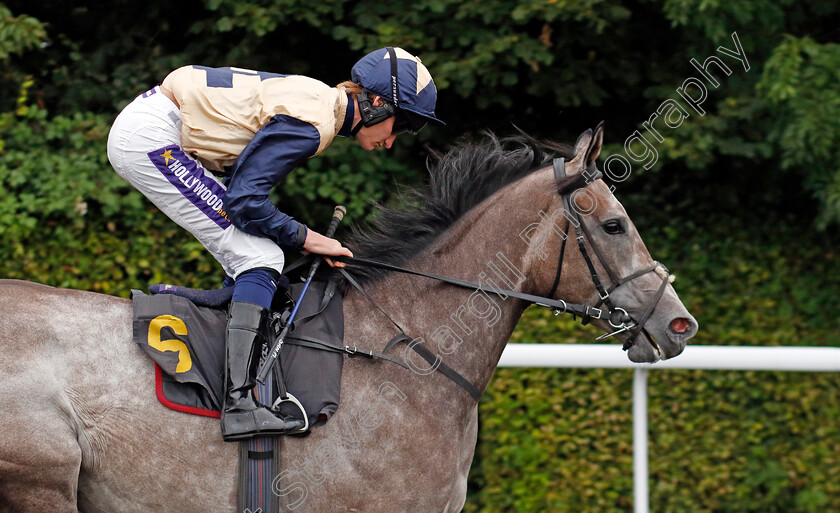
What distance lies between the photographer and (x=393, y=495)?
3004mm

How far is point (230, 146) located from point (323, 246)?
1.64ft

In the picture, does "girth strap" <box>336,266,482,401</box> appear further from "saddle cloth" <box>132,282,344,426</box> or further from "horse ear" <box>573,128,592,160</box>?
"horse ear" <box>573,128,592,160</box>

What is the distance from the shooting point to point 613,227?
10.5 feet

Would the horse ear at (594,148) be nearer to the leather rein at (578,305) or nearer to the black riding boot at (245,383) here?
the leather rein at (578,305)

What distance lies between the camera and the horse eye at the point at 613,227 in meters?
3.19

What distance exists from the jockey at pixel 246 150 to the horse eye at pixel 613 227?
2.63ft

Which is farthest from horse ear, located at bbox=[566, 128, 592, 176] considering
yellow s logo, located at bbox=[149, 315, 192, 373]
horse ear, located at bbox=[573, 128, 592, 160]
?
yellow s logo, located at bbox=[149, 315, 192, 373]

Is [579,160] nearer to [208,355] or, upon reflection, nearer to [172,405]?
[208,355]

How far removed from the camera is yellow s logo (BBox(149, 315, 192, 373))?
290cm

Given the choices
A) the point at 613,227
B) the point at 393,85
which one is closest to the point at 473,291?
the point at 613,227

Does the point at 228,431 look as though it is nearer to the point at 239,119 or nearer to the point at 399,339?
the point at 399,339

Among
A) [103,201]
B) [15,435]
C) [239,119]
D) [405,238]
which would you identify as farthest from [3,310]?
[103,201]

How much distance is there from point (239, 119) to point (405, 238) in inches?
31.9

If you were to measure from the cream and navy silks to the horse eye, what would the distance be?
41.9 inches
